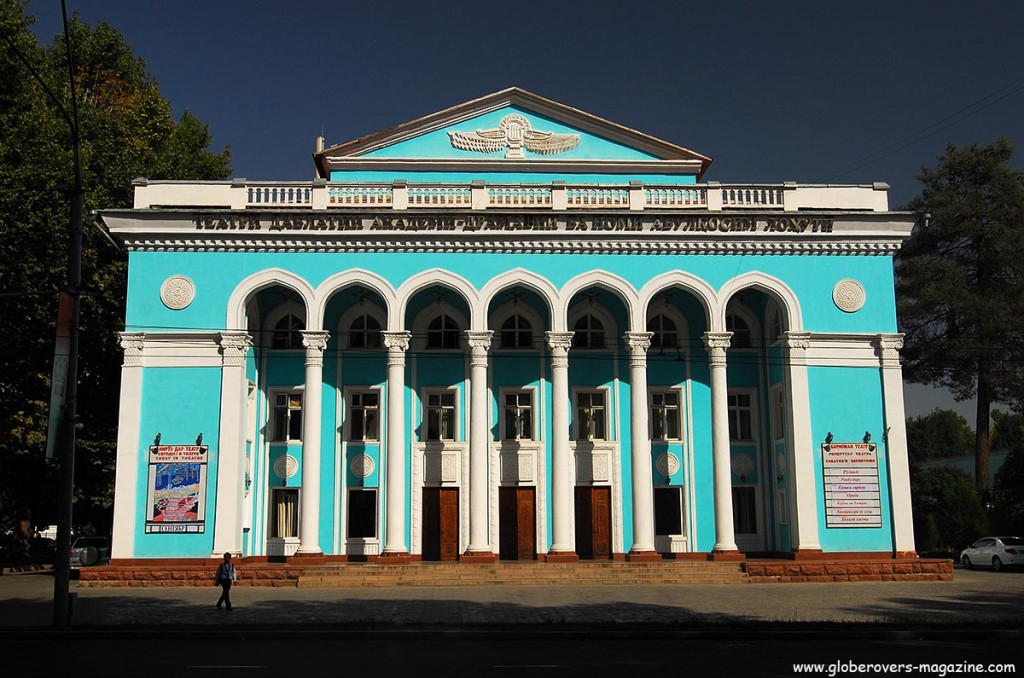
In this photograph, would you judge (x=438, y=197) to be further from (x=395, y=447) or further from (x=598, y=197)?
(x=395, y=447)

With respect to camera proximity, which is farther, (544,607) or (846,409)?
(846,409)

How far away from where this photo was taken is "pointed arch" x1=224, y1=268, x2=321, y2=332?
2569 centimetres

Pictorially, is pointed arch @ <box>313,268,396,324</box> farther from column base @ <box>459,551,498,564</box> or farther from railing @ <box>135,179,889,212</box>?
column base @ <box>459,551,498,564</box>

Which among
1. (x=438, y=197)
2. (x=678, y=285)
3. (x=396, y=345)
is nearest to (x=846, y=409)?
(x=678, y=285)

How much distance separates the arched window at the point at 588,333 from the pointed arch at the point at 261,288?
7.57m

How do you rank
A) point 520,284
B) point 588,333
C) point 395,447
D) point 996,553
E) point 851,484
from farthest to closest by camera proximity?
1. point 996,553
2. point 588,333
3. point 520,284
4. point 851,484
5. point 395,447

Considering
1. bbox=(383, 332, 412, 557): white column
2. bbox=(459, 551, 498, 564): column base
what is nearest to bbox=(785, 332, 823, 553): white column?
bbox=(459, 551, 498, 564): column base

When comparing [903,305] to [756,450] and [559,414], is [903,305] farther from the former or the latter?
[559,414]

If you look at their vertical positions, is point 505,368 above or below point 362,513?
above

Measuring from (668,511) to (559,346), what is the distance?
592 centimetres

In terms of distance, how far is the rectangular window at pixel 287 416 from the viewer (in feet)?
90.6

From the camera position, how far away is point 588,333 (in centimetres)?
2858

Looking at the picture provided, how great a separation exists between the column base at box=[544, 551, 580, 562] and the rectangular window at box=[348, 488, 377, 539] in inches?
205

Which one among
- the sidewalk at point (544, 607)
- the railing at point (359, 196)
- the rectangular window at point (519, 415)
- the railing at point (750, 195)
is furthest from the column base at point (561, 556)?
the railing at point (750, 195)
